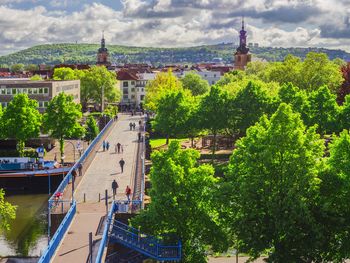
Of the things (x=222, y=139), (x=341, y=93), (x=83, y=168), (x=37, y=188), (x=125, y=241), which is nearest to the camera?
(x=125, y=241)

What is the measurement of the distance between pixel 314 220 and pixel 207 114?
1737 inches

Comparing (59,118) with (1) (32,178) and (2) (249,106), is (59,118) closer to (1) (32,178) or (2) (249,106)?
(1) (32,178)

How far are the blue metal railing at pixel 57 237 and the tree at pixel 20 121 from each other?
32.6 metres

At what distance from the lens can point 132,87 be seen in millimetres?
172125

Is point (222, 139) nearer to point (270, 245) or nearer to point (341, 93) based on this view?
point (341, 93)

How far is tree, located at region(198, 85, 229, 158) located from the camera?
71.8 m

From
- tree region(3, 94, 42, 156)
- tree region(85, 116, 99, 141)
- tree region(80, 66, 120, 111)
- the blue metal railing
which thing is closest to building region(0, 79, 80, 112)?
tree region(85, 116, 99, 141)

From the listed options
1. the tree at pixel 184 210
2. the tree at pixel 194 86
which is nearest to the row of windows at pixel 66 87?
the tree at pixel 194 86

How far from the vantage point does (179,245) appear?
30234 millimetres

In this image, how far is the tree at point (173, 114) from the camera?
79.0 meters

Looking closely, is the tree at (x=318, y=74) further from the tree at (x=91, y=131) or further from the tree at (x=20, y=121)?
the tree at (x=20, y=121)

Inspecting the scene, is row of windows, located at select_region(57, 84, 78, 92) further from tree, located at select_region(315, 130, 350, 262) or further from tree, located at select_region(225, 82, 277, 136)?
tree, located at select_region(315, 130, 350, 262)

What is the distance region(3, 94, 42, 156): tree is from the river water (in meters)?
11.8

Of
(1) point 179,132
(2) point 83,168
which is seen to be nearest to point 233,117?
(1) point 179,132
